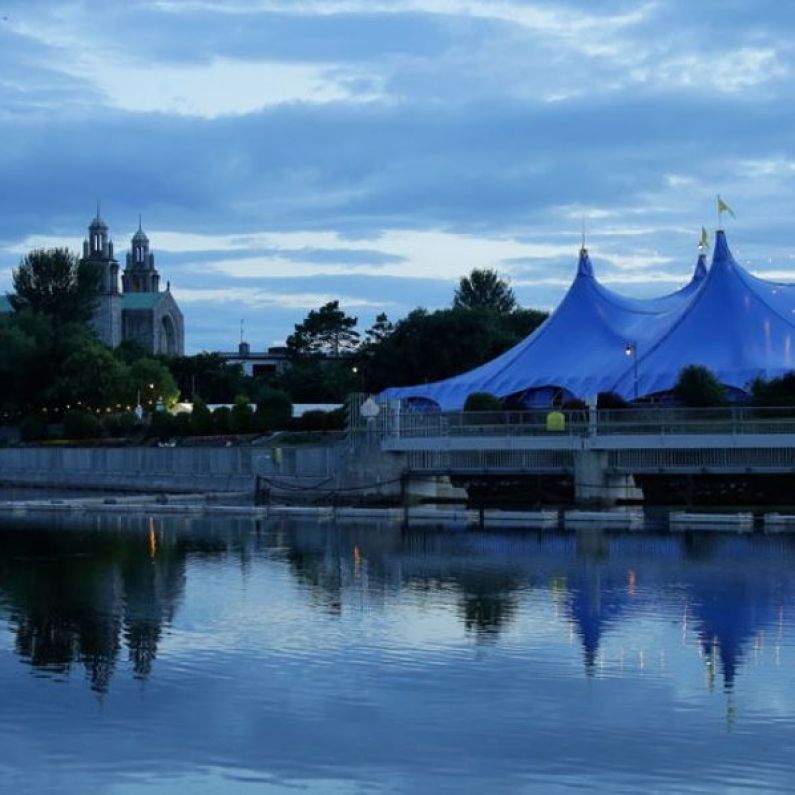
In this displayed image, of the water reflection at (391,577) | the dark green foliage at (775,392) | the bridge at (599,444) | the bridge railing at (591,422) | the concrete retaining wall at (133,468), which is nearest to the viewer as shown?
the water reflection at (391,577)

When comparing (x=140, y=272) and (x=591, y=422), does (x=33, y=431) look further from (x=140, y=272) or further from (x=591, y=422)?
(x=140, y=272)

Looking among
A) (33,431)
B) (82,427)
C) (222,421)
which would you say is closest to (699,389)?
(222,421)

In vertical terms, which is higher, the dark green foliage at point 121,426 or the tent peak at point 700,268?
the tent peak at point 700,268

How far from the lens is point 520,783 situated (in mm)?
12461

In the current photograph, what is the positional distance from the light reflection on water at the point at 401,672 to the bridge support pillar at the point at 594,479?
996 centimetres

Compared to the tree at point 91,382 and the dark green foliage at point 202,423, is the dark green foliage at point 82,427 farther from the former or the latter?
the dark green foliage at point 202,423

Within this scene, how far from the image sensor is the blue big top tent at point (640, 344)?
169ft

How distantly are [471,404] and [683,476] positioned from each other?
390 inches

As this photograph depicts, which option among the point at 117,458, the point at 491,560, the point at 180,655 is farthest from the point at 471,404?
the point at 180,655

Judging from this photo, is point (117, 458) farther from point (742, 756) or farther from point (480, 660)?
point (742, 756)

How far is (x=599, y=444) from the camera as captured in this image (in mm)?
38969

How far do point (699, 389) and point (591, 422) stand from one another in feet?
29.6

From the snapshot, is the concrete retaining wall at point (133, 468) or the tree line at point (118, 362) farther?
the tree line at point (118, 362)

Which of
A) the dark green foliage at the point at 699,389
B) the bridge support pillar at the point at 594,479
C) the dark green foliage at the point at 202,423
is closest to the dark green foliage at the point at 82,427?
the dark green foliage at the point at 202,423
